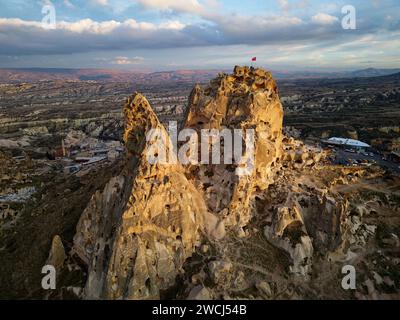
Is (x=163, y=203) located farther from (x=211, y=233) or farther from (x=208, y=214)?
(x=211, y=233)

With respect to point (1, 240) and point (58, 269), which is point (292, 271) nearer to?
point (58, 269)

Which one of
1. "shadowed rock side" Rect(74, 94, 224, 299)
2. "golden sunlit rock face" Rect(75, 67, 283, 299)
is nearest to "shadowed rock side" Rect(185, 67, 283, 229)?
"golden sunlit rock face" Rect(75, 67, 283, 299)

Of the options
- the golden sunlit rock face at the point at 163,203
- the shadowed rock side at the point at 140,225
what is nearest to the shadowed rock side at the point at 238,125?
the golden sunlit rock face at the point at 163,203

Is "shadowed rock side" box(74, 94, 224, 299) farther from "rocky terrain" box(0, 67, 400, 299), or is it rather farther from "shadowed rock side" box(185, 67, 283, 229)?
"shadowed rock side" box(185, 67, 283, 229)

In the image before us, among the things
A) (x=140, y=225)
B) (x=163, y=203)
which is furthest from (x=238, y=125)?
(x=140, y=225)

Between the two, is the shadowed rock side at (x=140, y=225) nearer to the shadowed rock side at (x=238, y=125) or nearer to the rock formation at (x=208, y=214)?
the rock formation at (x=208, y=214)

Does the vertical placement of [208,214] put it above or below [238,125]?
below

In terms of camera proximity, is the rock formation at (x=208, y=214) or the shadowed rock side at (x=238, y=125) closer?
the rock formation at (x=208, y=214)
